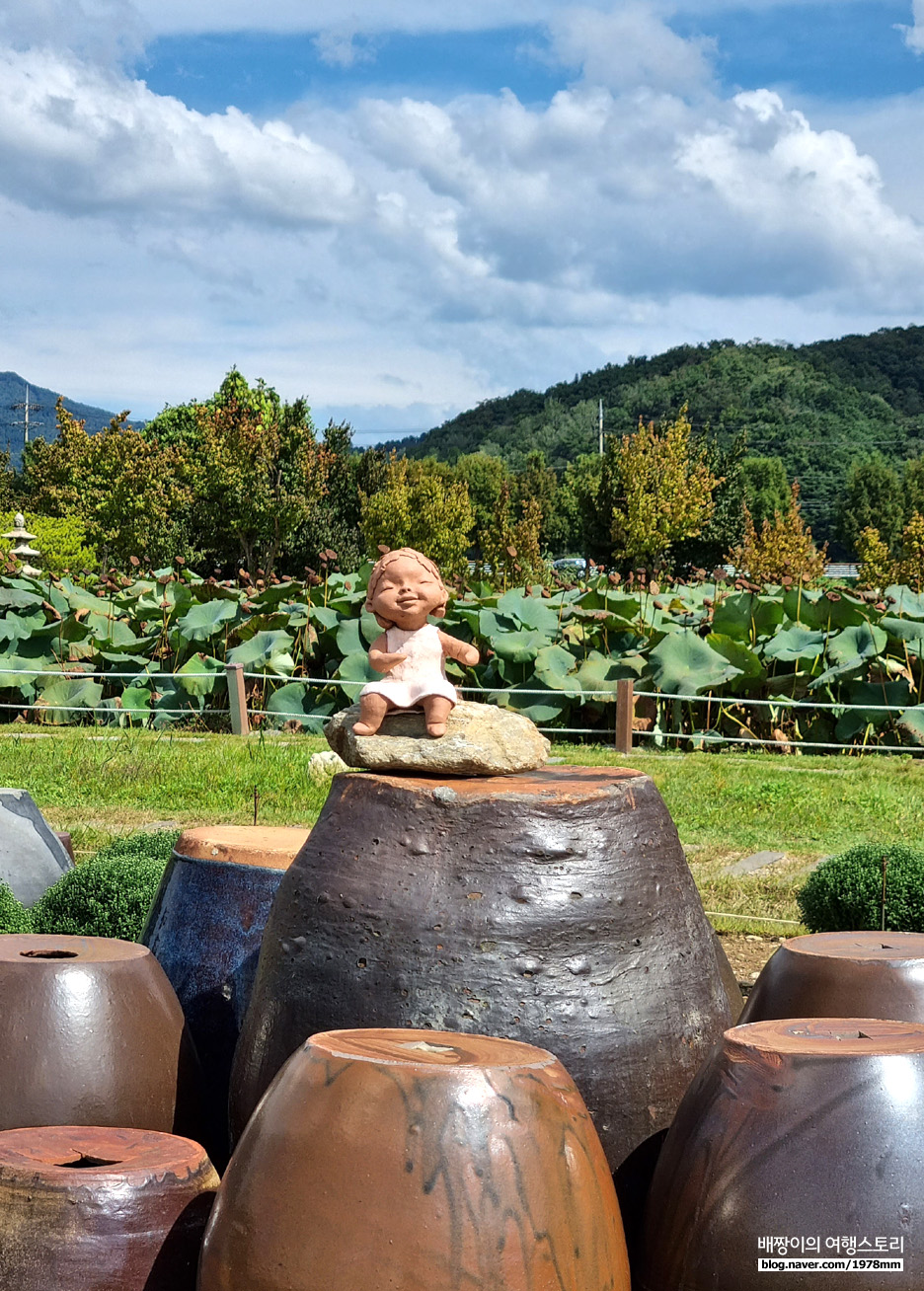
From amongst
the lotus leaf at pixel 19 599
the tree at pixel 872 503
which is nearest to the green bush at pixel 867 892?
the lotus leaf at pixel 19 599

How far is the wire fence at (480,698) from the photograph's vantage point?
12305mm

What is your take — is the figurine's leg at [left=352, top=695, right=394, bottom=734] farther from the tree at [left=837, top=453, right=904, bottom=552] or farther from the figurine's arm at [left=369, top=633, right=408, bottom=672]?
the tree at [left=837, top=453, right=904, bottom=552]

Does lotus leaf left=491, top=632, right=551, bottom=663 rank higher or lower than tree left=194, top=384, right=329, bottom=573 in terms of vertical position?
lower

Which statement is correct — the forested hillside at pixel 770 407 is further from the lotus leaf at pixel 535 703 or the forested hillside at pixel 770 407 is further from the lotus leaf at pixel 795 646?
the lotus leaf at pixel 535 703

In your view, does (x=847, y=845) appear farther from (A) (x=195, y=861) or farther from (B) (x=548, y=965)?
(B) (x=548, y=965)

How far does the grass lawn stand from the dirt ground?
1.29 ft

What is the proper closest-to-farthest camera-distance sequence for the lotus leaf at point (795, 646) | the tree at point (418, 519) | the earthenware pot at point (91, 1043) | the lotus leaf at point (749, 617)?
the earthenware pot at point (91, 1043) → the lotus leaf at point (795, 646) → the lotus leaf at point (749, 617) → the tree at point (418, 519)

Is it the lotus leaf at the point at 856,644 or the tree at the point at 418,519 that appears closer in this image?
the lotus leaf at the point at 856,644

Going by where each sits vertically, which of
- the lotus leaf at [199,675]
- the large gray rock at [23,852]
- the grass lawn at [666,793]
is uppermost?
the lotus leaf at [199,675]

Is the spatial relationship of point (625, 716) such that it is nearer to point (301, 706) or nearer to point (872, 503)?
point (301, 706)

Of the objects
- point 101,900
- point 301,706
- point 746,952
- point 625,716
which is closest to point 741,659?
point 625,716

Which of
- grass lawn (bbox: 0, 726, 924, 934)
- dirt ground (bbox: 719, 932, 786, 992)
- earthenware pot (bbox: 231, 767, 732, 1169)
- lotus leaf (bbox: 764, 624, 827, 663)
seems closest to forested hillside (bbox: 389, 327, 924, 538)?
lotus leaf (bbox: 764, 624, 827, 663)

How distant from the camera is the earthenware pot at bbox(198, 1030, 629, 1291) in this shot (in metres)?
2.14

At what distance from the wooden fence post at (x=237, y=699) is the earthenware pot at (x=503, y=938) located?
396 inches
